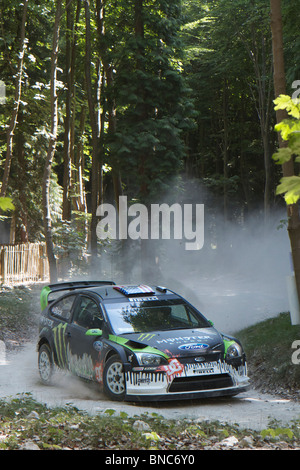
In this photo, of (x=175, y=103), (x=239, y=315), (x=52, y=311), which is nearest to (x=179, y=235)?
(x=175, y=103)

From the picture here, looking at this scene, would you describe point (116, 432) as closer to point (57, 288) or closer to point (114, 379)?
point (114, 379)

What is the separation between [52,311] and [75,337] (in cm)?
149

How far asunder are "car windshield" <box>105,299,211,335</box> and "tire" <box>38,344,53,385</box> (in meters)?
1.82

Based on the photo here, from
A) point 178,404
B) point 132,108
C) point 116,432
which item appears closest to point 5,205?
point 116,432

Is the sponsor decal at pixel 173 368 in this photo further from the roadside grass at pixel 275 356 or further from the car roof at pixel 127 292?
the roadside grass at pixel 275 356

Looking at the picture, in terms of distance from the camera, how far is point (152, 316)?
34.2 feet

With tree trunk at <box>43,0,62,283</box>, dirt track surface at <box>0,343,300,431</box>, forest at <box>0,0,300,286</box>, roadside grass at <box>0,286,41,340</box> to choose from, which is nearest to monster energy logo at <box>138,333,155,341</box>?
dirt track surface at <box>0,343,300,431</box>

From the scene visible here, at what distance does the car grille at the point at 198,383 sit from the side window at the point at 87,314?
5.99 feet

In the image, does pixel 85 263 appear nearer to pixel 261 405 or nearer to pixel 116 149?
pixel 116 149

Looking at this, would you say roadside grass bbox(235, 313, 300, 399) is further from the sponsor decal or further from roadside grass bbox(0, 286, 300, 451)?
roadside grass bbox(0, 286, 300, 451)

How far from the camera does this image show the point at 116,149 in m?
25.0

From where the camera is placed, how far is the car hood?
30.6ft

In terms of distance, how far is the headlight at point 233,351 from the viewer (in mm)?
9633

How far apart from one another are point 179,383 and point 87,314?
7.96 feet
